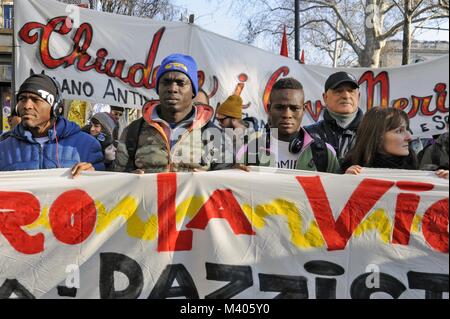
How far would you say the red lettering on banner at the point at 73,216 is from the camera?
117 inches

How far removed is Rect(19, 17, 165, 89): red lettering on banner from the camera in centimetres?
498

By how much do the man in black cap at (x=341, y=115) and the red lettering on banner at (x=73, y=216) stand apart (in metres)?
1.76

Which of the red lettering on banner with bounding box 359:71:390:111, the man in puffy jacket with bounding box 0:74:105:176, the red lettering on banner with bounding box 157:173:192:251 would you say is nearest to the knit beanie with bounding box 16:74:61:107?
the man in puffy jacket with bounding box 0:74:105:176

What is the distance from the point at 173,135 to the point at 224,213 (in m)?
0.58

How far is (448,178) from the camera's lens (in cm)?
285

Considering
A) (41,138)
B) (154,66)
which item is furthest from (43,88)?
(154,66)

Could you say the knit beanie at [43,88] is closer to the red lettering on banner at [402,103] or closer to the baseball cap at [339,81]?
the baseball cap at [339,81]

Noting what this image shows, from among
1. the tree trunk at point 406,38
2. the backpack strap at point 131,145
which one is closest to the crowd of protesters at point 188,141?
the backpack strap at point 131,145

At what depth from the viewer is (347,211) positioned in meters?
2.90

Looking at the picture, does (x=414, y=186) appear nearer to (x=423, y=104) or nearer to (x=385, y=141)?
(x=385, y=141)

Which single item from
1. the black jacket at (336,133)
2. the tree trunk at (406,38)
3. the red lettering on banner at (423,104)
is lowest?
the black jacket at (336,133)

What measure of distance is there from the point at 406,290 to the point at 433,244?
0.90 feet

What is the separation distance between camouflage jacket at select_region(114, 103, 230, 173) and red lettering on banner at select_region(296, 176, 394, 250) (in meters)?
0.66

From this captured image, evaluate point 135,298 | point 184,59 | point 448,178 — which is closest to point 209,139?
point 184,59
